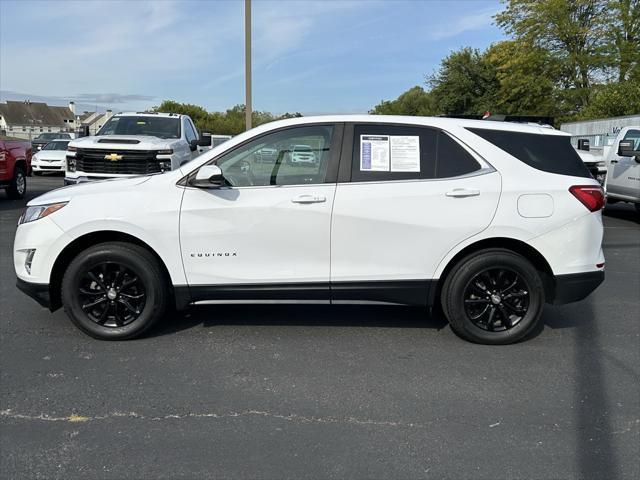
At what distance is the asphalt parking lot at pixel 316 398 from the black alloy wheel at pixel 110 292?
0.86ft

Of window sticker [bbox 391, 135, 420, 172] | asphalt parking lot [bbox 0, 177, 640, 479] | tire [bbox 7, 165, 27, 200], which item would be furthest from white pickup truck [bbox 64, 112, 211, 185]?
window sticker [bbox 391, 135, 420, 172]

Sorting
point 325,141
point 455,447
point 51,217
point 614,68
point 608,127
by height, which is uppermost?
point 614,68

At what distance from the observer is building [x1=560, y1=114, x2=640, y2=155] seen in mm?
16909

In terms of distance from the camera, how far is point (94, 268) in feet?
14.6

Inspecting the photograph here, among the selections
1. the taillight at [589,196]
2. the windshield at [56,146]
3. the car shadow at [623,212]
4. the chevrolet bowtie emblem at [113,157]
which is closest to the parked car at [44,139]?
the windshield at [56,146]

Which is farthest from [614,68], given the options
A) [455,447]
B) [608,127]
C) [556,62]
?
[455,447]

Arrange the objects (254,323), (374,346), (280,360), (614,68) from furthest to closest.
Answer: (614,68) → (254,323) → (374,346) → (280,360)

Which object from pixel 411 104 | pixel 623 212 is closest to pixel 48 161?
pixel 623 212

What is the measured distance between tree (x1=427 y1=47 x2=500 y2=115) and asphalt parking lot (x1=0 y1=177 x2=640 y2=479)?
4741 centimetres

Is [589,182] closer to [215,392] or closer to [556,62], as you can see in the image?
[215,392]

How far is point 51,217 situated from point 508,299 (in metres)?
3.67

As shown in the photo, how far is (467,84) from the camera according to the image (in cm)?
5019

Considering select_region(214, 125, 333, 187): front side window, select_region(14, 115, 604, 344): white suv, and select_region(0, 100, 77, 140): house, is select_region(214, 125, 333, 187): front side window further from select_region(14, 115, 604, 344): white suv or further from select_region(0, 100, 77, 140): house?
select_region(0, 100, 77, 140): house

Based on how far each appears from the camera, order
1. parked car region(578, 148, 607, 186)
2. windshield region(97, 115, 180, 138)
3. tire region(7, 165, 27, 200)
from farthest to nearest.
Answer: tire region(7, 165, 27, 200) → windshield region(97, 115, 180, 138) → parked car region(578, 148, 607, 186)
